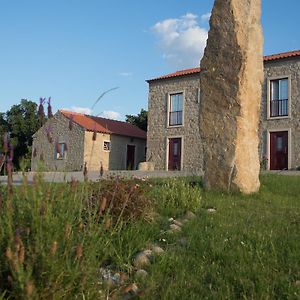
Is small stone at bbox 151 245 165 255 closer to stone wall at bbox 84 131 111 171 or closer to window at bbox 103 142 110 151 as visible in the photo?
stone wall at bbox 84 131 111 171

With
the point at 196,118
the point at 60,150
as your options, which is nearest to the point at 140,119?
the point at 196,118

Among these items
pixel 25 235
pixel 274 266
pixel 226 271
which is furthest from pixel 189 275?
pixel 25 235

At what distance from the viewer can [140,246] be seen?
180 inches

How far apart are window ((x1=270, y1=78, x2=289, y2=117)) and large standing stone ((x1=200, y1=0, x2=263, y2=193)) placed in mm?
13158

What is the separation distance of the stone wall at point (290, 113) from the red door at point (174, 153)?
5081 millimetres

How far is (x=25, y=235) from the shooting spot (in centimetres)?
298

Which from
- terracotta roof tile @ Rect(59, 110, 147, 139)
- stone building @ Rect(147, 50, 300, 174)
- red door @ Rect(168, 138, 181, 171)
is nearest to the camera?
stone building @ Rect(147, 50, 300, 174)

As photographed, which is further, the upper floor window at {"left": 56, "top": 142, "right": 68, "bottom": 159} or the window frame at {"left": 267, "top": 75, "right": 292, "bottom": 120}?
the window frame at {"left": 267, "top": 75, "right": 292, "bottom": 120}

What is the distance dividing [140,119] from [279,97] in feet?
58.7

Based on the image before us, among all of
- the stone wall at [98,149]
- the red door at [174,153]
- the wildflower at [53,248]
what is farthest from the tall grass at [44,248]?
the stone wall at [98,149]

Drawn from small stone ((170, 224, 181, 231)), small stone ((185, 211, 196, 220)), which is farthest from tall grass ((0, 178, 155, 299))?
small stone ((185, 211, 196, 220))

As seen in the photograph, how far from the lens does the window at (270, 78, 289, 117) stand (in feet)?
73.7

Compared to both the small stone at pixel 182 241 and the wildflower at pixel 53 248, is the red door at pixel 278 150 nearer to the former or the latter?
the small stone at pixel 182 241

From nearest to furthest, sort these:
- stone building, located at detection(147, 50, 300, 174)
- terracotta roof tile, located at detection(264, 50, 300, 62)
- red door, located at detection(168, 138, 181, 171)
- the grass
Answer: the grass
terracotta roof tile, located at detection(264, 50, 300, 62)
stone building, located at detection(147, 50, 300, 174)
red door, located at detection(168, 138, 181, 171)
